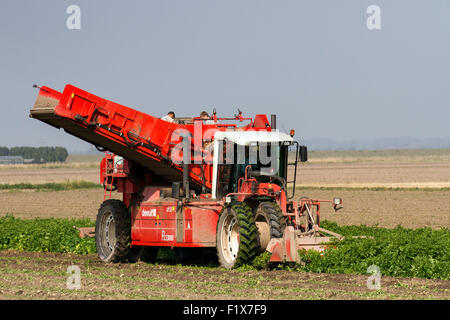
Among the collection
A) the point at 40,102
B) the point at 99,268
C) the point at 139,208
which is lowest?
the point at 99,268

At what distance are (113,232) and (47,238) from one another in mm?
3177

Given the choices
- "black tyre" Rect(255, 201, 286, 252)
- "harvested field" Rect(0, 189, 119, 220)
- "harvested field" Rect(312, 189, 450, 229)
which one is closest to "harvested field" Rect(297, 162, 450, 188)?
"harvested field" Rect(312, 189, 450, 229)

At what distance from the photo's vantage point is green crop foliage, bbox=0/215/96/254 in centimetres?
2097

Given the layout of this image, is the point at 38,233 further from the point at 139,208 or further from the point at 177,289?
the point at 177,289

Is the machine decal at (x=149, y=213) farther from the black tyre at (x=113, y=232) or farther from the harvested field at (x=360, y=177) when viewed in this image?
the harvested field at (x=360, y=177)

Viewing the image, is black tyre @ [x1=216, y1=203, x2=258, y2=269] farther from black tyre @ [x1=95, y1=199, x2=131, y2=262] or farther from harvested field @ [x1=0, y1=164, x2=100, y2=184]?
harvested field @ [x1=0, y1=164, x2=100, y2=184]

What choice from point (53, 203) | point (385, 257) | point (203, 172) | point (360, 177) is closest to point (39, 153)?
point (360, 177)

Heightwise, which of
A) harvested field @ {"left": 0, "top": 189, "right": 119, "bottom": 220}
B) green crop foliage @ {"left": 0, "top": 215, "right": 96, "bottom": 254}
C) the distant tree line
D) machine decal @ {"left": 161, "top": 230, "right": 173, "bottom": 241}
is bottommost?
harvested field @ {"left": 0, "top": 189, "right": 119, "bottom": 220}

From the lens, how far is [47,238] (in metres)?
21.4

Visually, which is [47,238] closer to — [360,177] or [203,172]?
[203,172]

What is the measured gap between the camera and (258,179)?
16422 mm

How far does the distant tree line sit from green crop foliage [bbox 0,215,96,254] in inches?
6311
